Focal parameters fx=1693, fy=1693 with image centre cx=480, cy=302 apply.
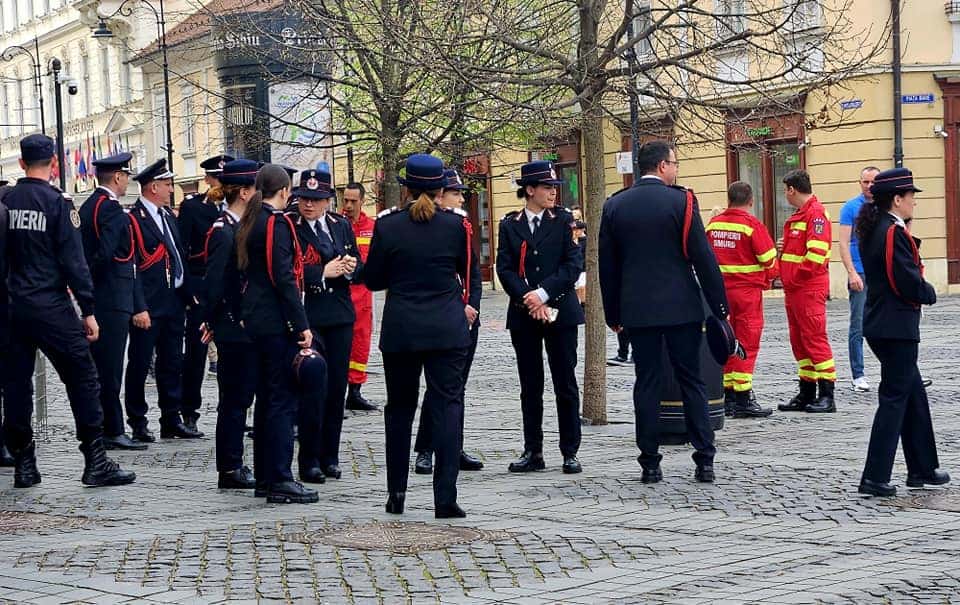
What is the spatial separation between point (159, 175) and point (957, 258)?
2240 cm

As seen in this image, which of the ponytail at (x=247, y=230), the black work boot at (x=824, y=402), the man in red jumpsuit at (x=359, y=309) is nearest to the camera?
the ponytail at (x=247, y=230)

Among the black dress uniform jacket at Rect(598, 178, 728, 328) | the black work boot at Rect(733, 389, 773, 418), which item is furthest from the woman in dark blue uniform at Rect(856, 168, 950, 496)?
the black work boot at Rect(733, 389, 773, 418)

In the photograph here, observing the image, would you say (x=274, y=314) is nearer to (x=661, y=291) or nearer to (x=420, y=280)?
(x=420, y=280)

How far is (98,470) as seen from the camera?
10.5m

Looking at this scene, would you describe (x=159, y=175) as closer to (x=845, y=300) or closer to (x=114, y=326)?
(x=114, y=326)

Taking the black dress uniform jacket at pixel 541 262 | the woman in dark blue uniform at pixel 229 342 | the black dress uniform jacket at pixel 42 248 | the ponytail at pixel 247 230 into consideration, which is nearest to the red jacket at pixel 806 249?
the black dress uniform jacket at pixel 541 262

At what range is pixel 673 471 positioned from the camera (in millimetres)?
10617

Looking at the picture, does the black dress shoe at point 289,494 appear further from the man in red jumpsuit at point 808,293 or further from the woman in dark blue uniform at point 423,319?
the man in red jumpsuit at point 808,293

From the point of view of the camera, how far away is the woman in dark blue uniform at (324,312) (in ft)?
34.2

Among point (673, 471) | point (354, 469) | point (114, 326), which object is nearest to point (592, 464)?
point (673, 471)

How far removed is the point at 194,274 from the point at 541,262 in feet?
12.3

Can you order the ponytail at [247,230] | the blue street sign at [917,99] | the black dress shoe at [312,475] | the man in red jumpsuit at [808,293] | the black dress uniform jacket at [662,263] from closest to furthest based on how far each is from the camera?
the ponytail at [247,230] < the black dress uniform jacket at [662,263] < the black dress shoe at [312,475] < the man in red jumpsuit at [808,293] < the blue street sign at [917,99]

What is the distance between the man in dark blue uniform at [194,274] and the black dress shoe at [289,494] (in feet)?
12.0

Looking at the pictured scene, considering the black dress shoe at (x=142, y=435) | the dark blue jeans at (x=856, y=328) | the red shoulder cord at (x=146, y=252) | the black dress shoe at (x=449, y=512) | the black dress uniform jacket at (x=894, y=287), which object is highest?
the red shoulder cord at (x=146, y=252)
